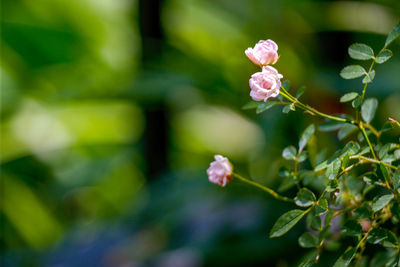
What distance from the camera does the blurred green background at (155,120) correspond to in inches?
42.3

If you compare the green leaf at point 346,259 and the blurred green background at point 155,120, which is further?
the blurred green background at point 155,120

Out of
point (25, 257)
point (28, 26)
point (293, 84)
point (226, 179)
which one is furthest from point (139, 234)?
point (28, 26)

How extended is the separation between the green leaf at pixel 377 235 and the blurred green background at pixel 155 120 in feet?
1.60

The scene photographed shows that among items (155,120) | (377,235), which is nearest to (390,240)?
(377,235)

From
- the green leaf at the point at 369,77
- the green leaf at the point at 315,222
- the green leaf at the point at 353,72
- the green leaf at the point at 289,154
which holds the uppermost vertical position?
the green leaf at the point at 353,72

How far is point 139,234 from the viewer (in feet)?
3.66

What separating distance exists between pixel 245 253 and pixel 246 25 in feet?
2.47

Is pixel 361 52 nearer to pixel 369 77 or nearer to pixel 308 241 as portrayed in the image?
pixel 369 77

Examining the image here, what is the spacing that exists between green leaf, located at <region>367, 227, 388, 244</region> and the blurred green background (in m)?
0.49

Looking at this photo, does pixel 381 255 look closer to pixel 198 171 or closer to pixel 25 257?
pixel 198 171

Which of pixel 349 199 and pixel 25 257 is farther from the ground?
pixel 25 257

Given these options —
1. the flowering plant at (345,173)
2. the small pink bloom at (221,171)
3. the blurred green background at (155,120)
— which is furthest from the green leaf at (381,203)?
the blurred green background at (155,120)

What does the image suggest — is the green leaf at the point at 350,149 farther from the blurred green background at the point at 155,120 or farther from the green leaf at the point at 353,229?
the blurred green background at the point at 155,120

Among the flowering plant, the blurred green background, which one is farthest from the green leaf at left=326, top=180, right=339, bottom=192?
the blurred green background
